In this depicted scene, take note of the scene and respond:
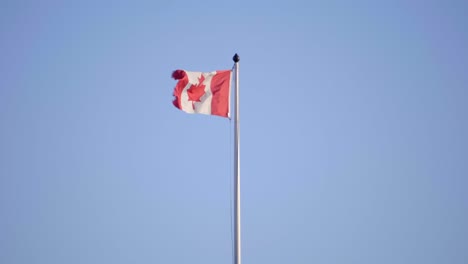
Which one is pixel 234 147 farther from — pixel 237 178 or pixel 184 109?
pixel 184 109

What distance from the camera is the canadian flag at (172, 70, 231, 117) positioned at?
1762 centimetres

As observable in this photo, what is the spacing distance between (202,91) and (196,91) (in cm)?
23

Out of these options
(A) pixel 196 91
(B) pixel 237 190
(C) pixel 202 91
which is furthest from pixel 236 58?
(B) pixel 237 190

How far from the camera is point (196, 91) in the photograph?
17828mm

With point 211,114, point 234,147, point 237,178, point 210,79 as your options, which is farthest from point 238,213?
point 210,79

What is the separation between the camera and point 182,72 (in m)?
18.0

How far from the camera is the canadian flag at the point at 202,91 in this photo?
17.6 m

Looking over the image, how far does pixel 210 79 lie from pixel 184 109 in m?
1.44

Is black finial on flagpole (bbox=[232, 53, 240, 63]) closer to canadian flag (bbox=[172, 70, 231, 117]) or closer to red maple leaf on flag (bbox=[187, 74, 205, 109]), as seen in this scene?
canadian flag (bbox=[172, 70, 231, 117])

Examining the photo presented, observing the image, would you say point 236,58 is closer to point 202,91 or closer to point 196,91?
point 202,91

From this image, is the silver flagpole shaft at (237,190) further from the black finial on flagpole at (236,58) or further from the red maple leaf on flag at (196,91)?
the red maple leaf on flag at (196,91)

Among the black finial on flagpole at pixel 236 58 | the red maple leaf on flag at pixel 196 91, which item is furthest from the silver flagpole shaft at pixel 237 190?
the red maple leaf on flag at pixel 196 91

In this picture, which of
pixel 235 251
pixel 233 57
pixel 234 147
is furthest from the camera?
pixel 233 57

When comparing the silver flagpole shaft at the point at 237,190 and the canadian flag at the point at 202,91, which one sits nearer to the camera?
the silver flagpole shaft at the point at 237,190
